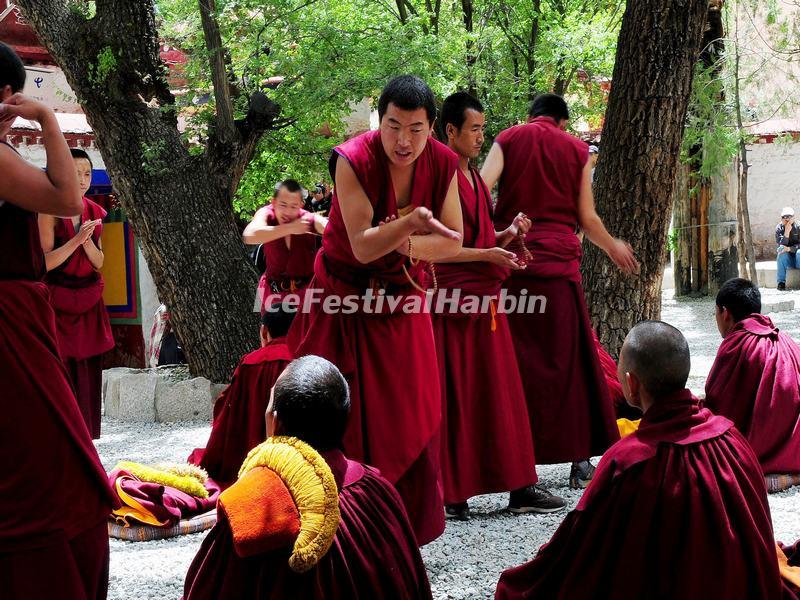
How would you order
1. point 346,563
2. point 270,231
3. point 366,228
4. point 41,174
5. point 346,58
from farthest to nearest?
point 346,58 < point 270,231 < point 366,228 < point 41,174 < point 346,563

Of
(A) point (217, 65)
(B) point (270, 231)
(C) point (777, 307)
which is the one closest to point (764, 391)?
(B) point (270, 231)

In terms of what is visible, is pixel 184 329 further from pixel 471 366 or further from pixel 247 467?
pixel 247 467

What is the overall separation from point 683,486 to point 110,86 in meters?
5.63

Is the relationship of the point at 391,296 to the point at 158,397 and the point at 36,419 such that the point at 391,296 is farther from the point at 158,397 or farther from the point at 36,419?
the point at 158,397

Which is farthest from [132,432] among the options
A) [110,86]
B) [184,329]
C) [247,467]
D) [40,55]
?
[40,55]

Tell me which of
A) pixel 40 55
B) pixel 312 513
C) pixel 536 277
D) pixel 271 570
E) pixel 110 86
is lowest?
pixel 271 570

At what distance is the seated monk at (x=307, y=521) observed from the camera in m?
2.08

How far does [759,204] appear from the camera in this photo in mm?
20062

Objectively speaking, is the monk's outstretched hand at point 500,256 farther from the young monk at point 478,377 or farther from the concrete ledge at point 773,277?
the concrete ledge at point 773,277

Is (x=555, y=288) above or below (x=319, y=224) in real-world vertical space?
below

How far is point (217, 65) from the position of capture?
6.85 m

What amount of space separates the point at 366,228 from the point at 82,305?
323 cm

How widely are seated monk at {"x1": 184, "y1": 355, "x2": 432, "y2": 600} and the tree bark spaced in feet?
15.9

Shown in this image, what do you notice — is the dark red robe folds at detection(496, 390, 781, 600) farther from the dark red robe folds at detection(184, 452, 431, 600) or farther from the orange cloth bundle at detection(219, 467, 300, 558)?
the orange cloth bundle at detection(219, 467, 300, 558)
